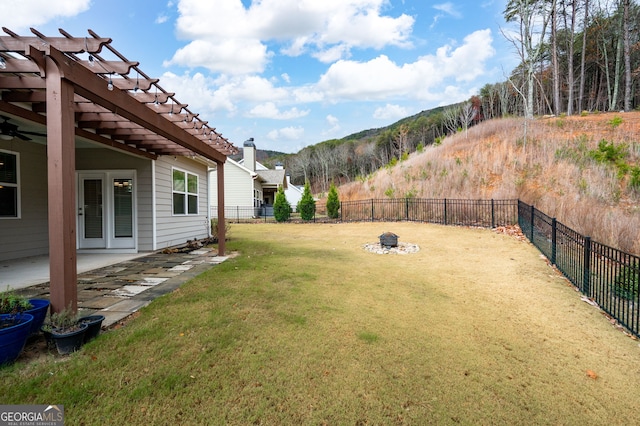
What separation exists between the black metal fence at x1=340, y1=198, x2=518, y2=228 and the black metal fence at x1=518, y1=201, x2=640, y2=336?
3.19 metres

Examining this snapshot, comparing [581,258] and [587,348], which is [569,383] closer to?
[587,348]

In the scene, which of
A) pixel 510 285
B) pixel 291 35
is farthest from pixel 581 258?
pixel 291 35

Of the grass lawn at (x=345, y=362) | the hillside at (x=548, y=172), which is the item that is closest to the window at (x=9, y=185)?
the grass lawn at (x=345, y=362)

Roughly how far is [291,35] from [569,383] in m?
13.3

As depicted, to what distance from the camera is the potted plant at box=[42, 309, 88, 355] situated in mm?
2242

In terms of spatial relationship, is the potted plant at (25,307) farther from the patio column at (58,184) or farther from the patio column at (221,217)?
the patio column at (221,217)

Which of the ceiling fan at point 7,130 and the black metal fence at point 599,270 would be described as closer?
the black metal fence at point 599,270

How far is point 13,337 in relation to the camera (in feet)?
6.77

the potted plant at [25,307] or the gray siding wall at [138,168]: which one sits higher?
the gray siding wall at [138,168]

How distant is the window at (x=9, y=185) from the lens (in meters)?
5.19

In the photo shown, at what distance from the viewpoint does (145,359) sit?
227 cm

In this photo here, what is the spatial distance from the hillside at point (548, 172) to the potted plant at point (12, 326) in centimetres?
953

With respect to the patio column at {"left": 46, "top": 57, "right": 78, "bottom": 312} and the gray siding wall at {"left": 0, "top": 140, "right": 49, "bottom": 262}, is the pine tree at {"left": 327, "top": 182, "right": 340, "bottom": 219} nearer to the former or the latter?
the gray siding wall at {"left": 0, "top": 140, "right": 49, "bottom": 262}

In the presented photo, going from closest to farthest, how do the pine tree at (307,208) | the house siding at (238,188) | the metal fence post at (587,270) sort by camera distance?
the metal fence post at (587,270) → the pine tree at (307,208) → the house siding at (238,188)
